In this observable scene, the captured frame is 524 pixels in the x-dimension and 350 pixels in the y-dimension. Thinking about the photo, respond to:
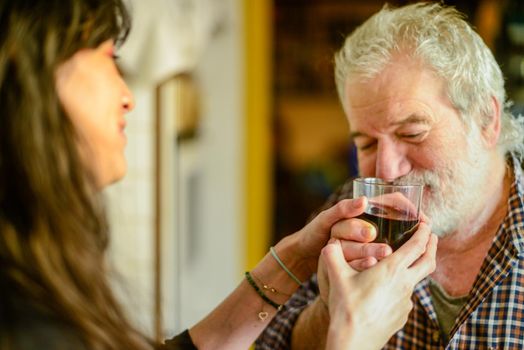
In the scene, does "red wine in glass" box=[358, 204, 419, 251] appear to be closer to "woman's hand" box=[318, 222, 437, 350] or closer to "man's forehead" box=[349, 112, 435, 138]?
"woman's hand" box=[318, 222, 437, 350]

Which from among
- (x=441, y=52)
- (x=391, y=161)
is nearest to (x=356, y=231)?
(x=391, y=161)

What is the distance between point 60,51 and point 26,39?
5 cm

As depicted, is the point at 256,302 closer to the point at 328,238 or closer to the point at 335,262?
the point at 328,238

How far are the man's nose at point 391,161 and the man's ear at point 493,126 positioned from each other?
0.66 ft

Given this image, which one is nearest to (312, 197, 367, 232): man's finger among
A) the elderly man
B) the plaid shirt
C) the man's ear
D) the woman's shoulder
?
the elderly man

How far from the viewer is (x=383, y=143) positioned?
1465 mm

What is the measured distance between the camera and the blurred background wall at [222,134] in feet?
9.29

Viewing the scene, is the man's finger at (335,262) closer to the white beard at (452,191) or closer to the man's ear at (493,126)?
the white beard at (452,191)

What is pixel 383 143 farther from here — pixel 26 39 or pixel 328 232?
pixel 26 39

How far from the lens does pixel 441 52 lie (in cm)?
145

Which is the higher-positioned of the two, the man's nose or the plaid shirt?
the man's nose

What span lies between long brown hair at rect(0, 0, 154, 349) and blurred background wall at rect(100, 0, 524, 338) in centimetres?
11

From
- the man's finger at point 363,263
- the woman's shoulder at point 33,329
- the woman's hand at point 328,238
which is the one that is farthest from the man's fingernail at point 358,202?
the woman's shoulder at point 33,329

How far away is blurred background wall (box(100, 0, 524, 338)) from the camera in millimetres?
2832
